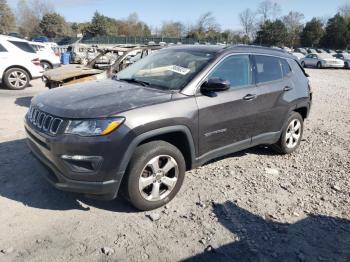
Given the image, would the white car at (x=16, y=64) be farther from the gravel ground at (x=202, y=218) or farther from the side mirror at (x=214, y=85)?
the side mirror at (x=214, y=85)

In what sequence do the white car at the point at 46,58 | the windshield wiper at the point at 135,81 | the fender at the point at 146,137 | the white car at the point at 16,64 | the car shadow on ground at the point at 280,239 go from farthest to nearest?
the white car at the point at 46,58
the white car at the point at 16,64
the windshield wiper at the point at 135,81
the fender at the point at 146,137
the car shadow on ground at the point at 280,239

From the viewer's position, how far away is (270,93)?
502 cm

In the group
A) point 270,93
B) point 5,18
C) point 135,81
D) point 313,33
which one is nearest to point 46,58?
point 135,81

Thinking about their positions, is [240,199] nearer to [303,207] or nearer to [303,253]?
[303,207]

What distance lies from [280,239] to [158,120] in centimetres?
173

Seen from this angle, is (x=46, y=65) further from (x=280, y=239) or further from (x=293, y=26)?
(x=293, y=26)

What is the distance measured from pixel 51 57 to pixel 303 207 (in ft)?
45.7

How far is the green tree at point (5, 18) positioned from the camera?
76.6 m

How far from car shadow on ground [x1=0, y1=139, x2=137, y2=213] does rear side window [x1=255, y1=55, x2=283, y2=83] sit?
2.63 meters

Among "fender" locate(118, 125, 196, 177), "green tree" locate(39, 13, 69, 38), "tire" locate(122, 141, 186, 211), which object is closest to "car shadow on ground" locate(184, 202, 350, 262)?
"tire" locate(122, 141, 186, 211)

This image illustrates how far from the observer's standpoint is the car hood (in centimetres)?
345

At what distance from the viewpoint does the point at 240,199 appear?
13.9ft

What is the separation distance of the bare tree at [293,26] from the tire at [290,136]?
67.0m

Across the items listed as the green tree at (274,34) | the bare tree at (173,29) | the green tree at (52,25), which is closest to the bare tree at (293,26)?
the green tree at (274,34)
